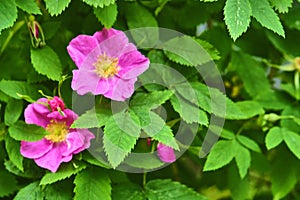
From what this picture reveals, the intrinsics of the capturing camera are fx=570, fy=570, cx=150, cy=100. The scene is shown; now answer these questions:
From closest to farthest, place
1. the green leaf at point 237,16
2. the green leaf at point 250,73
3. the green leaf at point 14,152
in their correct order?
the green leaf at point 237,16 → the green leaf at point 14,152 → the green leaf at point 250,73

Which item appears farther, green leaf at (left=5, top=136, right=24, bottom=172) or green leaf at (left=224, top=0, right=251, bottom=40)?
green leaf at (left=5, top=136, right=24, bottom=172)

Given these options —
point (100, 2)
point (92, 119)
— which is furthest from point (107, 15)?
point (92, 119)

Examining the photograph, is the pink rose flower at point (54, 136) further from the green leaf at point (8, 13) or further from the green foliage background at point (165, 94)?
the green leaf at point (8, 13)

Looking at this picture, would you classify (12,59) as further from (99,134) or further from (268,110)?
(268,110)

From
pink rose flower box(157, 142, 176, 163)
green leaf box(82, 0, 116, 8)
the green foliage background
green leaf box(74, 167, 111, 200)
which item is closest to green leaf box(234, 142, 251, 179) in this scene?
the green foliage background

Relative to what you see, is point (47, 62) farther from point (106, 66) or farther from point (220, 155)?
point (220, 155)

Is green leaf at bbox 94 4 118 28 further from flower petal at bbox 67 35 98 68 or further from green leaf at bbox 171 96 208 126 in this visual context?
green leaf at bbox 171 96 208 126

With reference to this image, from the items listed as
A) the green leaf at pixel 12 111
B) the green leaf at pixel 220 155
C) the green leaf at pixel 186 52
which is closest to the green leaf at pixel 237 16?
the green leaf at pixel 186 52
